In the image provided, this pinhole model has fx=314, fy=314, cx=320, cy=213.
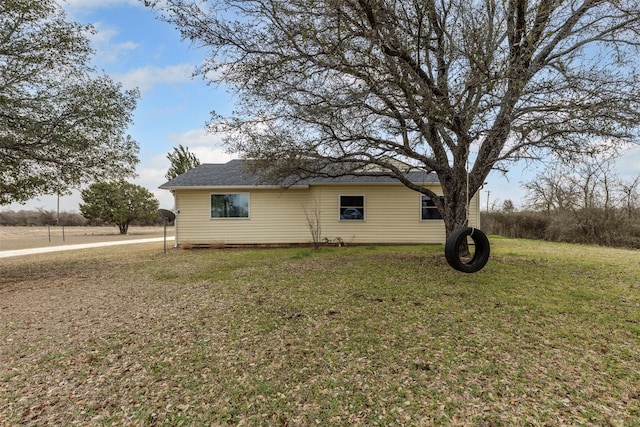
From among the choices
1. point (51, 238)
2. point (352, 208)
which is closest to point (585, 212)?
point (352, 208)

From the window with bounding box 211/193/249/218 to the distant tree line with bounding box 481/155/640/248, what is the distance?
11.8 m

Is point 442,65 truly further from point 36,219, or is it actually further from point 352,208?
point 36,219

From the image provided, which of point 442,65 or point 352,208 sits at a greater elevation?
point 442,65

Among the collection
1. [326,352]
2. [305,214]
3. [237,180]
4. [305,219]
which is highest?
[237,180]

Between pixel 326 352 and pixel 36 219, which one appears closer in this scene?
pixel 326 352

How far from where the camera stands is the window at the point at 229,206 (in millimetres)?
12500

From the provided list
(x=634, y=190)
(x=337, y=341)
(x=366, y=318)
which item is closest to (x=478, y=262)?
(x=366, y=318)

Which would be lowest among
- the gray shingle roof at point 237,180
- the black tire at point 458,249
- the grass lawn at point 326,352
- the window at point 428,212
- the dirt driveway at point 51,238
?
the grass lawn at point 326,352

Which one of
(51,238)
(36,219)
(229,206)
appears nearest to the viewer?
(229,206)

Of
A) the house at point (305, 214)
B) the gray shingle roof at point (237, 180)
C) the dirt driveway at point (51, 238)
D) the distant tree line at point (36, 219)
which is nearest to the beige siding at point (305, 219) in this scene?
the house at point (305, 214)

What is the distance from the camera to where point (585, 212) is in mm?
14945

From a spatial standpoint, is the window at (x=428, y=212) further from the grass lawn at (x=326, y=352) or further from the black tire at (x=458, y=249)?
the black tire at (x=458, y=249)

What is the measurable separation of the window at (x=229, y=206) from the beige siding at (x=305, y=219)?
6.8 inches

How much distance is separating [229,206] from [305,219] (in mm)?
3078
